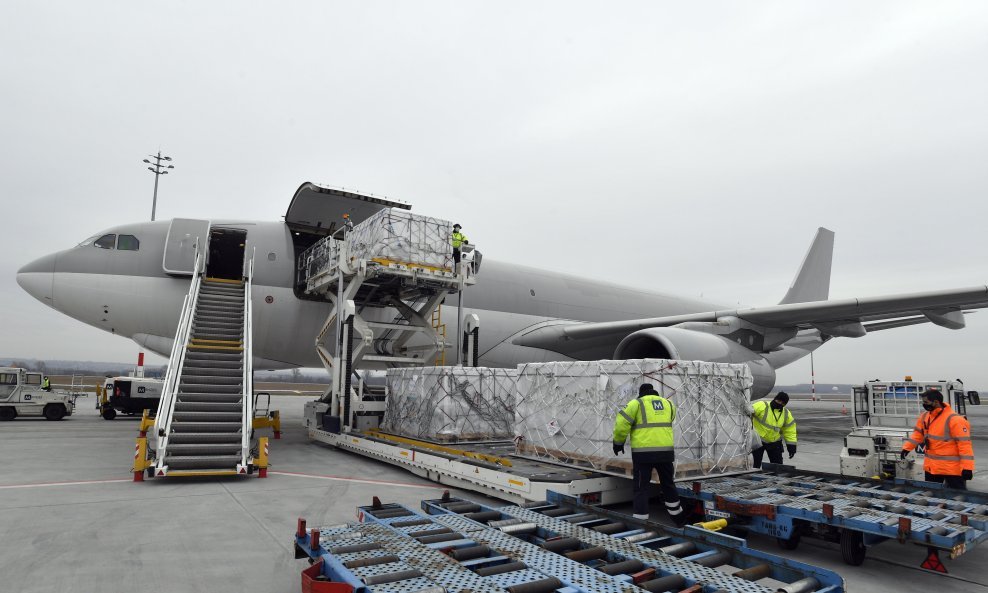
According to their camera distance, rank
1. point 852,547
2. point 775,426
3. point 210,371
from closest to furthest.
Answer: point 852,547
point 775,426
point 210,371

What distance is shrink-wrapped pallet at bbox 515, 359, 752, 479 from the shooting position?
667cm

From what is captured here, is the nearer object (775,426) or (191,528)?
(191,528)

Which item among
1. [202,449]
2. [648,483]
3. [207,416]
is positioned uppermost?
[207,416]

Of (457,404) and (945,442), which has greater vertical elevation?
(457,404)

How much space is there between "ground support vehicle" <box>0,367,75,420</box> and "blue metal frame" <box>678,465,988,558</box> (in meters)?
20.2

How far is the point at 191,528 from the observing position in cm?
572

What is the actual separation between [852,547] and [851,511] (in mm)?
284

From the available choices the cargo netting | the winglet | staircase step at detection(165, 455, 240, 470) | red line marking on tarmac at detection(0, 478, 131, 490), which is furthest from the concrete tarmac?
the winglet

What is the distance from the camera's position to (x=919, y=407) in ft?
31.3

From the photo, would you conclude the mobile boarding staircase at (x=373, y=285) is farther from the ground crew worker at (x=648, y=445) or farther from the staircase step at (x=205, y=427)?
the ground crew worker at (x=648, y=445)

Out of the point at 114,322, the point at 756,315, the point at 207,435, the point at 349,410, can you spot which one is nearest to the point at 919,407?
the point at 756,315

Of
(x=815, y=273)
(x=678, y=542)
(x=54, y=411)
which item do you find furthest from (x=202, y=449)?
(x=815, y=273)

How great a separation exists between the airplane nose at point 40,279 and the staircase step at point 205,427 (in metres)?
5.88

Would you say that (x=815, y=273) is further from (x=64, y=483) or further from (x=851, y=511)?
(x=64, y=483)
